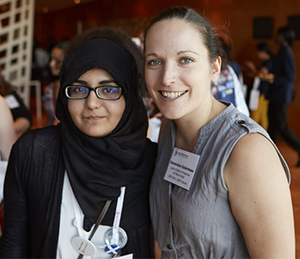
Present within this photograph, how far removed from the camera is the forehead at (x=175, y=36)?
112 centimetres

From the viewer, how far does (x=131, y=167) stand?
1.36 metres

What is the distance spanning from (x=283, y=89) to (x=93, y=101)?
4.63 meters

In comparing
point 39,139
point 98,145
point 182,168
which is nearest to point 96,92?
point 98,145

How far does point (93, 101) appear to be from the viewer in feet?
4.01

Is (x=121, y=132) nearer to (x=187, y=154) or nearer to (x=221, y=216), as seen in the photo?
(x=187, y=154)

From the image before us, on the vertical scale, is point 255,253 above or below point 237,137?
below

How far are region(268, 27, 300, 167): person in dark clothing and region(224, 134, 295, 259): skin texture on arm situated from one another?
14.7 feet

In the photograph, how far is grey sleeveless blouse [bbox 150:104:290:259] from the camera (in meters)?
1.05

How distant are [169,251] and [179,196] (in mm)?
237

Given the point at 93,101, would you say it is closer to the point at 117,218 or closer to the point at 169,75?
the point at 169,75

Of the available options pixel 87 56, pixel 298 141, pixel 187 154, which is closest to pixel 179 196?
pixel 187 154

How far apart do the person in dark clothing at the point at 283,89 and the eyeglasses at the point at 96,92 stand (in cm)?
444

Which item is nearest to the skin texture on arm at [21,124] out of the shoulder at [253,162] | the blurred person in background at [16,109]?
the blurred person in background at [16,109]

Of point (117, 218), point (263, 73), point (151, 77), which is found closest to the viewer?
point (151, 77)
